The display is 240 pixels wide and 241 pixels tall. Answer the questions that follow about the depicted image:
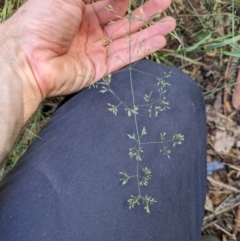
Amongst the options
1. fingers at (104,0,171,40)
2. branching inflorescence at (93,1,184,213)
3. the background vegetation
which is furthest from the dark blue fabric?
the background vegetation

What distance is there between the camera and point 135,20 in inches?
51.8

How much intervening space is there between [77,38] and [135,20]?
19 centimetres

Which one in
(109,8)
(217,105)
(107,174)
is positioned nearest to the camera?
(107,174)

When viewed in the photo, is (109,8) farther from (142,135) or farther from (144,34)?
(142,135)

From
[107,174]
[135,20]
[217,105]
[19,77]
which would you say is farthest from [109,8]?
[217,105]

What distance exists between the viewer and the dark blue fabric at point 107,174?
110 cm

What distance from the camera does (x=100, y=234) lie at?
109 centimetres

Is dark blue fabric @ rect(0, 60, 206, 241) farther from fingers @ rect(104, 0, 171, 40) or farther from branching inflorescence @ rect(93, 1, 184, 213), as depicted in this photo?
fingers @ rect(104, 0, 171, 40)

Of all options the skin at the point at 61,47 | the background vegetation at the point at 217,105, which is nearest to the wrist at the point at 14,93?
the skin at the point at 61,47

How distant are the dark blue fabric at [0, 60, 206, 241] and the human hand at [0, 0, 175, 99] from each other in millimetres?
61

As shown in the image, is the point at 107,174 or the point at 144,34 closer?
the point at 107,174

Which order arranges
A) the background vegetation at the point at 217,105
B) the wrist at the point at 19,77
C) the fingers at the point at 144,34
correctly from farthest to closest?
the background vegetation at the point at 217,105, the fingers at the point at 144,34, the wrist at the point at 19,77

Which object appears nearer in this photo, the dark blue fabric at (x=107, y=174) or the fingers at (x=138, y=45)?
the dark blue fabric at (x=107, y=174)

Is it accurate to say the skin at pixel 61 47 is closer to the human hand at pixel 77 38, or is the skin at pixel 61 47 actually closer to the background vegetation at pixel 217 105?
the human hand at pixel 77 38
